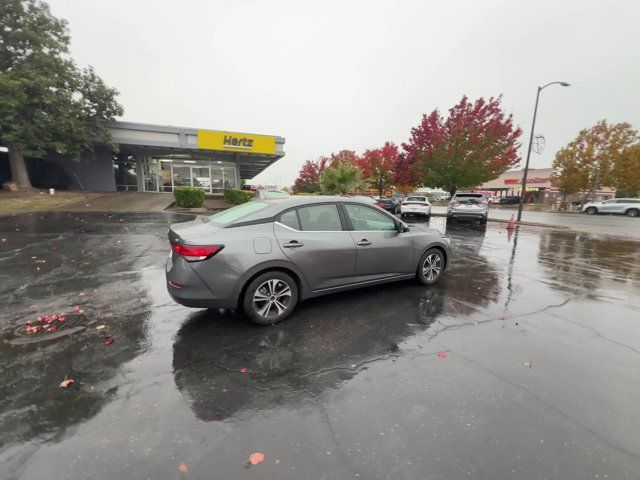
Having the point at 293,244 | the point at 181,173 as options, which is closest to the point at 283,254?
the point at 293,244

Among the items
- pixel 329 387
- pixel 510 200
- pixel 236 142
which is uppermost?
pixel 236 142

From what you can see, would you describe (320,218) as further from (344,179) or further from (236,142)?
(236,142)

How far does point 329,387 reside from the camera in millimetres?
2779

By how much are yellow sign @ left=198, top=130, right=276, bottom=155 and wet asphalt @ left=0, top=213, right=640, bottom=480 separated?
19303mm

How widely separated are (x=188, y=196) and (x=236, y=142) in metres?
6.51

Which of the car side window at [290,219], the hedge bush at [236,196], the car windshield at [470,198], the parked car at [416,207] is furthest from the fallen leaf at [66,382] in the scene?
the hedge bush at [236,196]

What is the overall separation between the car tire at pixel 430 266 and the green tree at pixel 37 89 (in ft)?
75.1

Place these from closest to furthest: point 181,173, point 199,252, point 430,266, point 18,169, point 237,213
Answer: point 199,252
point 237,213
point 430,266
point 18,169
point 181,173

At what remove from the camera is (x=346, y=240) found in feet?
14.5

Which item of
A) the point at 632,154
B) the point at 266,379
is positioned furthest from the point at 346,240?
the point at 632,154

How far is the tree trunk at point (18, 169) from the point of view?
19691 millimetres

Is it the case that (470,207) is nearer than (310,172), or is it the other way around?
(470,207)

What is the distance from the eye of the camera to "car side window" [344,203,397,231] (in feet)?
15.3

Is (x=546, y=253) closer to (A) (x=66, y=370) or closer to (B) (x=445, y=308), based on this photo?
(B) (x=445, y=308)
